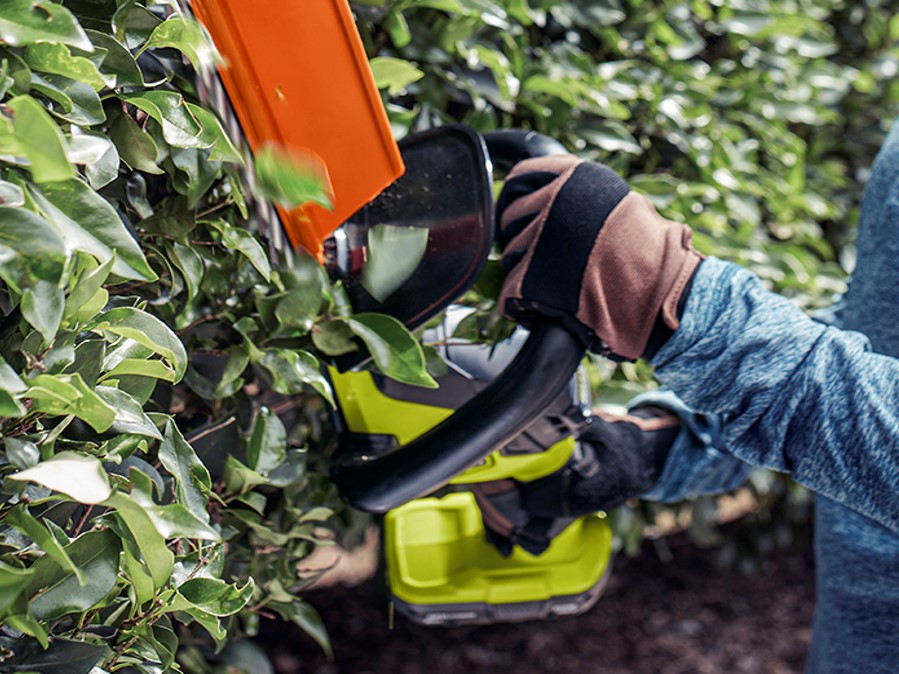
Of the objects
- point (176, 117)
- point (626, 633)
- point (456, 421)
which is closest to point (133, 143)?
point (176, 117)

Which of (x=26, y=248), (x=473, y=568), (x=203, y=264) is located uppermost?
(x=26, y=248)

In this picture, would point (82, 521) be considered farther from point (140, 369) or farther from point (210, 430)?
point (210, 430)

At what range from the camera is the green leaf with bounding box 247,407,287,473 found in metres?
1.18

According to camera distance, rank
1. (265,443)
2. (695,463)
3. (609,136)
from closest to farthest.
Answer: (265,443) < (695,463) < (609,136)

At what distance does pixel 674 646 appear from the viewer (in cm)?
264

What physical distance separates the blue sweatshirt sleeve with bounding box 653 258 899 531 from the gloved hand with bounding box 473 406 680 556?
39 centimetres

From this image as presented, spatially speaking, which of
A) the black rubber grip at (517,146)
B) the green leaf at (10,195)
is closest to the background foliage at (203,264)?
the green leaf at (10,195)

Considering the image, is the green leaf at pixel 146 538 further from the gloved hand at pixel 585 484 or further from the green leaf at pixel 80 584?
the gloved hand at pixel 585 484

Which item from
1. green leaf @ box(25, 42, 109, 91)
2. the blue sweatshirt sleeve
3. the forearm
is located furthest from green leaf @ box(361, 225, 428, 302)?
the forearm

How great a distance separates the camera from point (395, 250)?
1152mm

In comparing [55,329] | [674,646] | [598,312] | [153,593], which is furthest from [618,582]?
[55,329]

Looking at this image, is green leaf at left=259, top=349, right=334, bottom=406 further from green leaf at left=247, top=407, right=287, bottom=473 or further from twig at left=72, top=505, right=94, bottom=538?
twig at left=72, top=505, right=94, bottom=538

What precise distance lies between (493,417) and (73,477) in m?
0.53

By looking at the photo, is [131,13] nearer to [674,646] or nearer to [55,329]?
[55,329]
